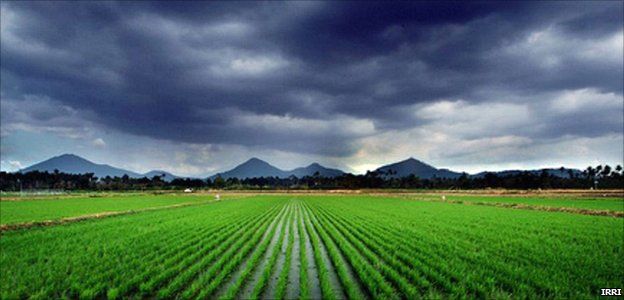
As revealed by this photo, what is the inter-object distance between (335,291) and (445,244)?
24.9 feet

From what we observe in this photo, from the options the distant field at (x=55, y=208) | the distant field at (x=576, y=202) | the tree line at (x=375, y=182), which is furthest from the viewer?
the tree line at (x=375, y=182)

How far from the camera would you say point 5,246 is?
13352 millimetres

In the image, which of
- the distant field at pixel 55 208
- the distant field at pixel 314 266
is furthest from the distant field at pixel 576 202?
the distant field at pixel 55 208

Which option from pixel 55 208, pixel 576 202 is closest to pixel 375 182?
pixel 576 202

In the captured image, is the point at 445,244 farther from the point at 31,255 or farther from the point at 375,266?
the point at 31,255

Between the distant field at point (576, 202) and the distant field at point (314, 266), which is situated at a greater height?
the distant field at point (314, 266)

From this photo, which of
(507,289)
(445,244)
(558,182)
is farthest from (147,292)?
(558,182)

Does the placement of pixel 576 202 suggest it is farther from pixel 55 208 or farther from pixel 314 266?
pixel 55 208

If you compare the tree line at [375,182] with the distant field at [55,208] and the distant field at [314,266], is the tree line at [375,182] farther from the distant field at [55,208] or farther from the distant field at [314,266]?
the distant field at [314,266]

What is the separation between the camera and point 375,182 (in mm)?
156375

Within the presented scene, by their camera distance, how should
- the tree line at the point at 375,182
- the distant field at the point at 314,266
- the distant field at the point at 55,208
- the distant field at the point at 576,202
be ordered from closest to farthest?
the distant field at the point at 314,266 < the distant field at the point at 55,208 < the distant field at the point at 576,202 < the tree line at the point at 375,182

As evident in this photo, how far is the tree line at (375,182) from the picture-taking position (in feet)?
438

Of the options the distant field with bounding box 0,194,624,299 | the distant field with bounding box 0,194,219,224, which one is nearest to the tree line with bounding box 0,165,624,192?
the distant field with bounding box 0,194,219,224

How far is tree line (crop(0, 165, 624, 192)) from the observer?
134 meters
